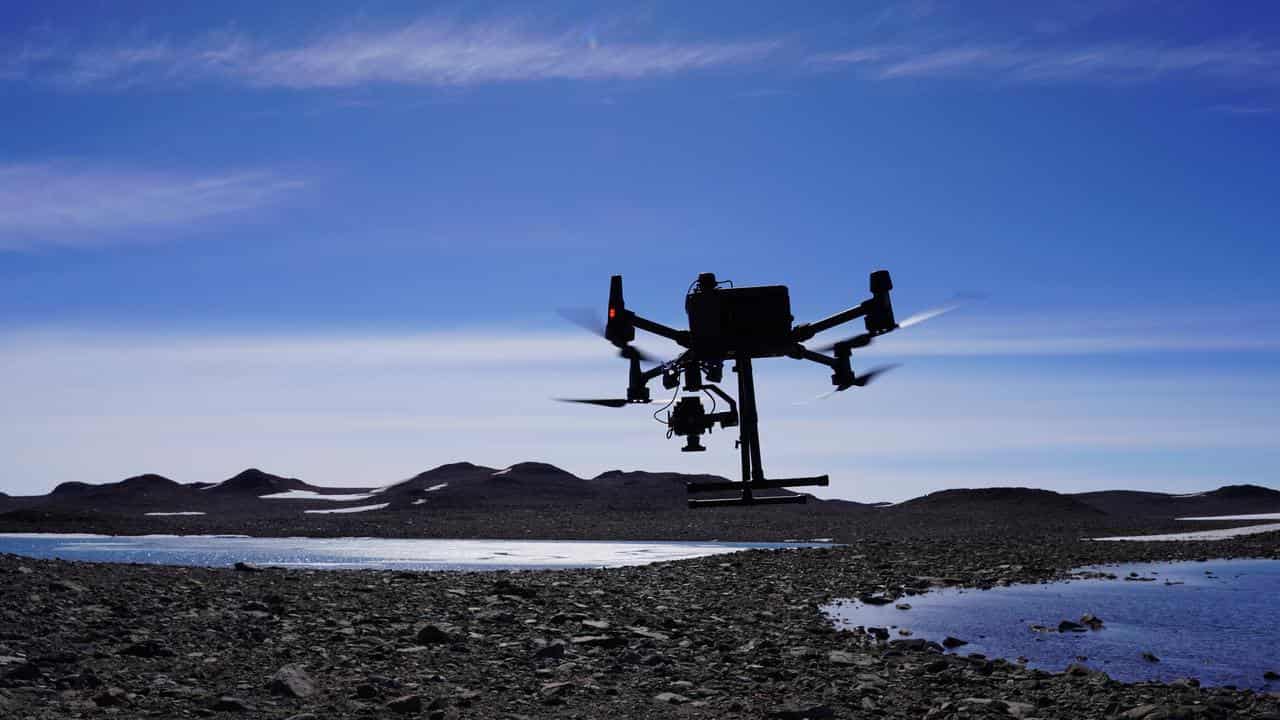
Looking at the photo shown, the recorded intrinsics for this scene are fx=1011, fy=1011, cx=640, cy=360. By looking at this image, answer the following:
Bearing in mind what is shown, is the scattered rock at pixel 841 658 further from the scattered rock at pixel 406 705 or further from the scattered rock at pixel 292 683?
the scattered rock at pixel 292 683

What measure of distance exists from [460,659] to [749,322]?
311 inches

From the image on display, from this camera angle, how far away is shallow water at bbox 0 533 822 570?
61250mm

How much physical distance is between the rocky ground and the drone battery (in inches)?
219

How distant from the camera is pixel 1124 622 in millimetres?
29156

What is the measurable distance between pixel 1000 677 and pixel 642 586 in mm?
14621

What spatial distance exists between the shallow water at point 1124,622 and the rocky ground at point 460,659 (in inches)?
107

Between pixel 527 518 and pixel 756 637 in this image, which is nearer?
pixel 756 637

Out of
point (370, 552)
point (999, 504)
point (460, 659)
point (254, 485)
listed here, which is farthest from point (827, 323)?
point (254, 485)

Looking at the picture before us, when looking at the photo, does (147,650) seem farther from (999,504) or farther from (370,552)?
(999,504)

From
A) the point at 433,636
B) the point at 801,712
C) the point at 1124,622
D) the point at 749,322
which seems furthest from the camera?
the point at 1124,622

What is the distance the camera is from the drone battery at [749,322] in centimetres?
1636

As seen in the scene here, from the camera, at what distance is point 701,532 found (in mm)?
104500

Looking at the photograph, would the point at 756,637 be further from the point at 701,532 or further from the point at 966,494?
the point at 966,494

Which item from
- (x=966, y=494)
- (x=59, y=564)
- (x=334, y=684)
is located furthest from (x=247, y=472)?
(x=334, y=684)
